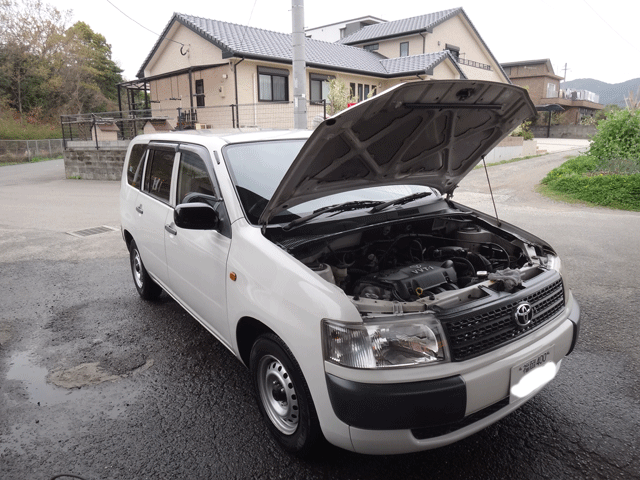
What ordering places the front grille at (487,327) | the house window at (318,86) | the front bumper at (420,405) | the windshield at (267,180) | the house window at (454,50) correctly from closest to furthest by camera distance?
the front bumper at (420,405) → the front grille at (487,327) → the windshield at (267,180) → the house window at (318,86) → the house window at (454,50)

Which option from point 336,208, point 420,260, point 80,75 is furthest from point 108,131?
point 420,260

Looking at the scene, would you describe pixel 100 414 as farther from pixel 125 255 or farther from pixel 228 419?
pixel 125 255

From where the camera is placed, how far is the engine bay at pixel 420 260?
2.43 m

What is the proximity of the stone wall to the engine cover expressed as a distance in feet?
53.7

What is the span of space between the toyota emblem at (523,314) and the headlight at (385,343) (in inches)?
18.5

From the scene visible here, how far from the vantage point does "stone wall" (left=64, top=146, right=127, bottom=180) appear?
17.4m

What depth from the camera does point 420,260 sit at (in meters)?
3.18

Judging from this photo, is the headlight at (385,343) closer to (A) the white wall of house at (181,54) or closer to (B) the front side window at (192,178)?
(B) the front side window at (192,178)

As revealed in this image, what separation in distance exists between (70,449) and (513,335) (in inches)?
101

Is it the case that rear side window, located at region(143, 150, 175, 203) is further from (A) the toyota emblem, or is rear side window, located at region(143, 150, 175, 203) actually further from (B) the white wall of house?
(B) the white wall of house

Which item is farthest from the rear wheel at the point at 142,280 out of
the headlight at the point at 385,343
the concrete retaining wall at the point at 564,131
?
the concrete retaining wall at the point at 564,131

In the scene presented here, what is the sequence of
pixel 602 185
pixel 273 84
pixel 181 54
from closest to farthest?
pixel 602 185
pixel 273 84
pixel 181 54

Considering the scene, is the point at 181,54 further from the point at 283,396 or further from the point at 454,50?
the point at 283,396

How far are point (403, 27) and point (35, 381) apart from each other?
32254 millimetres
